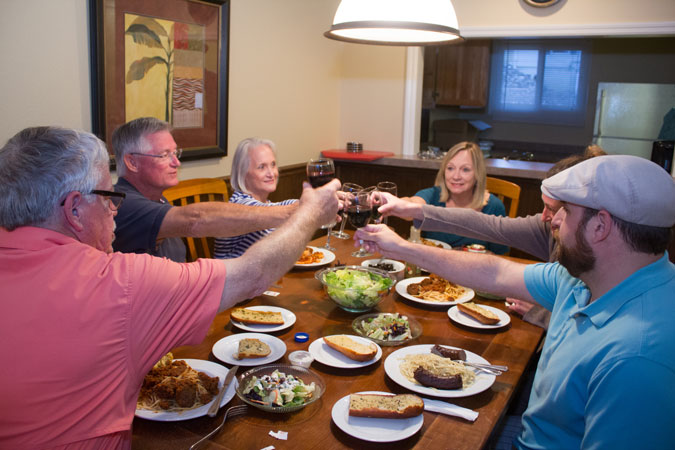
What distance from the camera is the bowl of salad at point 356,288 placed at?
1.98 meters

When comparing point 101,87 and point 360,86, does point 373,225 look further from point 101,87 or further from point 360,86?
point 360,86

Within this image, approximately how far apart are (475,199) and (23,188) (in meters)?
2.66

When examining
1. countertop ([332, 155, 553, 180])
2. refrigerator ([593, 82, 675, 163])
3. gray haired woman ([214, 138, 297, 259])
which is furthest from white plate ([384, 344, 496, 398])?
refrigerator ([593, 82, 675, 163])

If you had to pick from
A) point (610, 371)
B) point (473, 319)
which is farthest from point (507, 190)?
point (610, 371)

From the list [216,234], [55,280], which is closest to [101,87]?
[216,234]

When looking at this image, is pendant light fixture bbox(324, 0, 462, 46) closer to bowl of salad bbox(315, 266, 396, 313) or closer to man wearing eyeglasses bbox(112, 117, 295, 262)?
man wearing eyeglasses bbox(112, 117, 295, 262)

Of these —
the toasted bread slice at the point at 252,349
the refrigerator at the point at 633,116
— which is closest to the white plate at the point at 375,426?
the toasted bread slice at the point at 252,349

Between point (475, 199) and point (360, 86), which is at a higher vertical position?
point (360, 86)

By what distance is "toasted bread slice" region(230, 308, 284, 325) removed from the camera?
187 cm

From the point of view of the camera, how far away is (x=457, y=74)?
7086 mm

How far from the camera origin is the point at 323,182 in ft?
6.33

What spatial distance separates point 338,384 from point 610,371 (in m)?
0.70

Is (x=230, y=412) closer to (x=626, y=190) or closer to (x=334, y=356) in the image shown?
(x=334, y=356)

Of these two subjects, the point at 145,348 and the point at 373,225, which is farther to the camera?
the point at 373,225
